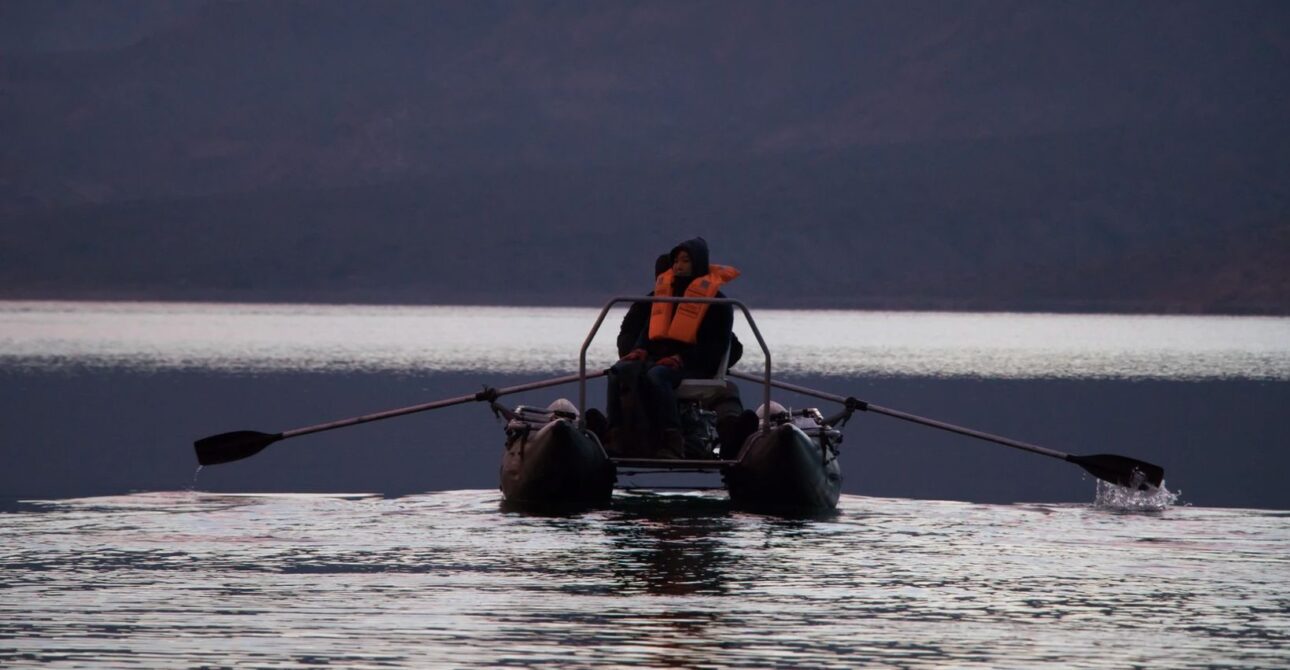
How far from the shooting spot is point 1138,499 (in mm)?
22531

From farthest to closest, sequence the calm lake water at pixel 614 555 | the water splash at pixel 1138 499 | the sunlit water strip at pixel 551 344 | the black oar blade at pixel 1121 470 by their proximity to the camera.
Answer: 1. the sunlit water strip at pixel 551 344
2. the black oar blade at pixel 1121 470
3. the water splash at pixel 1138 499
4. the calm lake water at pixel 614 555

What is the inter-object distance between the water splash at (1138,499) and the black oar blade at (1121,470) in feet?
0.23

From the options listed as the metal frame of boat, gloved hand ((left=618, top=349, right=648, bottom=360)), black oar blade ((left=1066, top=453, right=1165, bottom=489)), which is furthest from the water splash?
gloved hand ((left=618, top=349, right=648, bottom=360))

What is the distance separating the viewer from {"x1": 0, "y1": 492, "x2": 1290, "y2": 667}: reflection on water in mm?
13031

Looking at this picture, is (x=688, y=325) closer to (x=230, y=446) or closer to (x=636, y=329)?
(x=636, y=329)

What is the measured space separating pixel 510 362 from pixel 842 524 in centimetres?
4500

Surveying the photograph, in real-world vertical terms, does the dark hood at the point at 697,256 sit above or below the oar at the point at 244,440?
above

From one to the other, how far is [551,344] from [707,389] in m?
64.1

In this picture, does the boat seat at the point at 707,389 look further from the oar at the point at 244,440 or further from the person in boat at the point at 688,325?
the oar at the point at 244,440

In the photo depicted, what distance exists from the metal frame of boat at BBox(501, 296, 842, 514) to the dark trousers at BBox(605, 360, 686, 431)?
0.38m

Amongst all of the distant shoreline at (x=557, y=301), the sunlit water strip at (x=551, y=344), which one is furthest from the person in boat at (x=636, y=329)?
the distant shoreline at (x=557, y=301)

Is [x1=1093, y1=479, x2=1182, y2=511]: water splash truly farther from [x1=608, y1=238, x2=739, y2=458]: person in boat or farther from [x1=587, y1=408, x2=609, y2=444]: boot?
[x1=587, y1=408, x2=609, y2=444]: boot

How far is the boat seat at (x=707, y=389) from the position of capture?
838 inches

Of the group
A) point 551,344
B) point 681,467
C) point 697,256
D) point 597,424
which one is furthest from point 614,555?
point 551,344
